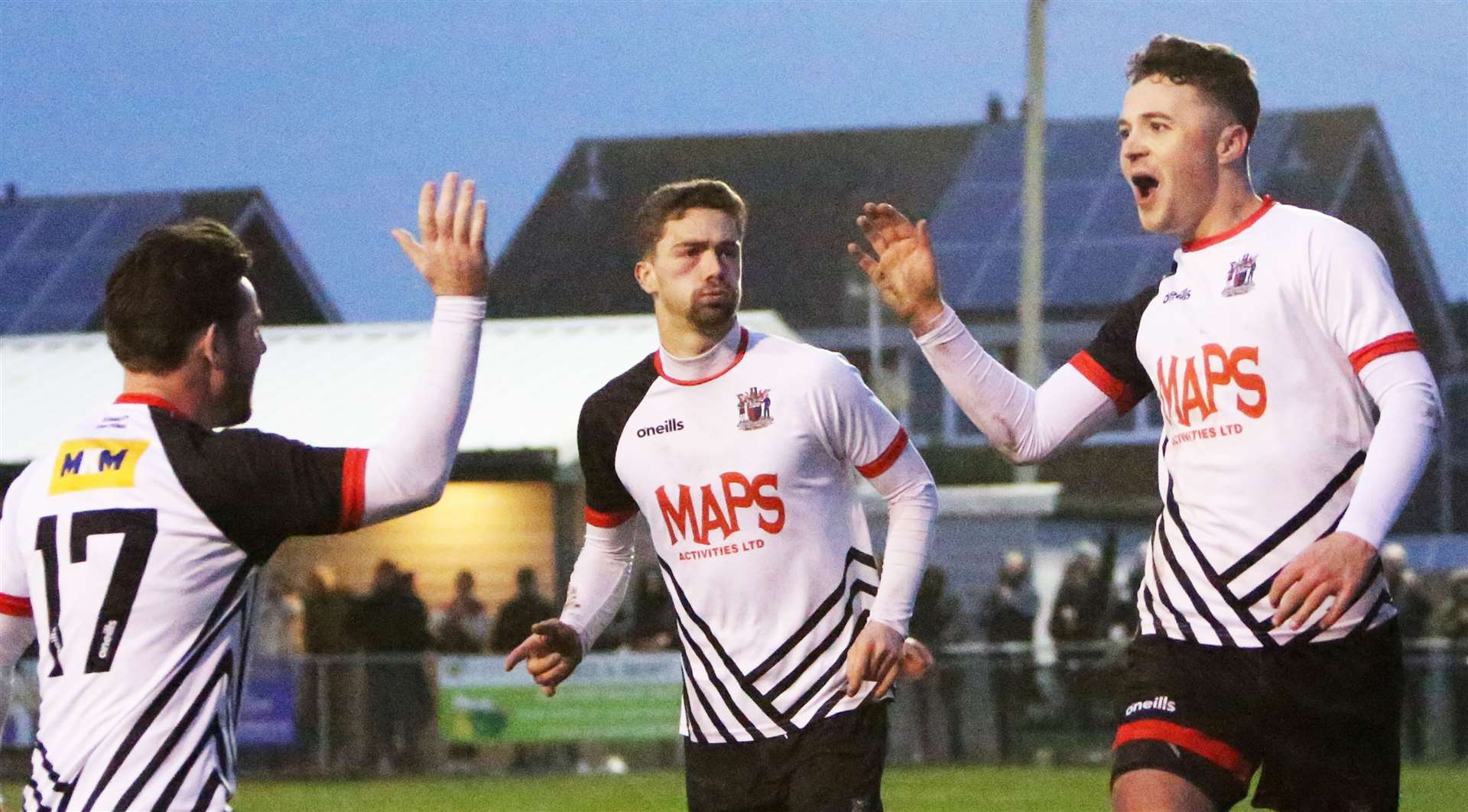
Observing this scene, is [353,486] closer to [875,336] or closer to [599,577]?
[599,577]

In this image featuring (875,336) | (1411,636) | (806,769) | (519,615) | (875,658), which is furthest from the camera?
(875,336)

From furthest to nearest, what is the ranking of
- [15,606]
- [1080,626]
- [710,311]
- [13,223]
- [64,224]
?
[13,223] → [64,224] → [1080,626] → [710,311] → [15,606]

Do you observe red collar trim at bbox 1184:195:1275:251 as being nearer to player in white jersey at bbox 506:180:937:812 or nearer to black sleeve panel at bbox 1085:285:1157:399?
→ black sleeve panel at bbox 1085:285:1157:399

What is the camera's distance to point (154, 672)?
4.25 metres

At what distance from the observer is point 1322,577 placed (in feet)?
15.0

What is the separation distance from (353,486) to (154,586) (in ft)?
1.44

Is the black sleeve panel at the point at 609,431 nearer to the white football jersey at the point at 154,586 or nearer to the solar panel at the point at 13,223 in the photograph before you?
the white football jersey at the point at 154,586

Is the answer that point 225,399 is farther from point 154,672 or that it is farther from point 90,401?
point 90,401

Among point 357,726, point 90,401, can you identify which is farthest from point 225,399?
point 90,401

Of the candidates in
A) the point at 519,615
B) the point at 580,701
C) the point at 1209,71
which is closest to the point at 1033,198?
the point at 519,615

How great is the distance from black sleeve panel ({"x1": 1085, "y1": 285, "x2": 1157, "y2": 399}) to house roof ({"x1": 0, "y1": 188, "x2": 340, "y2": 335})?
2792 cm

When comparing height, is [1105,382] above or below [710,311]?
below

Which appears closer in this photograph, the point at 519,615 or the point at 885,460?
the point at 885,460

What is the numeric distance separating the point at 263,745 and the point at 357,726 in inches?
30.8
